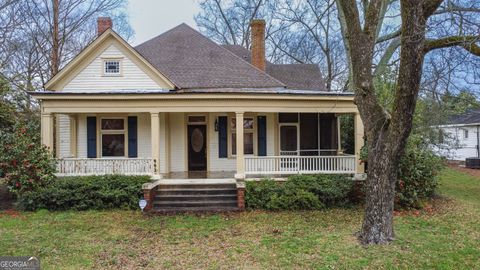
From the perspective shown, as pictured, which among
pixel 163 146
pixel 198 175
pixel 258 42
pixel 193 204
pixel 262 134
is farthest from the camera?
pixel 258 42

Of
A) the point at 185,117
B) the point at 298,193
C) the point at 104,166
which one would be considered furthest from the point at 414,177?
the point at 104,166

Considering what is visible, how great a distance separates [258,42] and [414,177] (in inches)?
336

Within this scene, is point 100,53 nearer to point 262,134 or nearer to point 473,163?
point 262,134

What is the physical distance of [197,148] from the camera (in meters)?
14.6

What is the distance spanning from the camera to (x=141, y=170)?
1208 centimetres

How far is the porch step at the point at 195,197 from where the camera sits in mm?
10844

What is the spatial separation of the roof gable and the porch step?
3.77m

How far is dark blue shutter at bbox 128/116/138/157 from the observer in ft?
45.0

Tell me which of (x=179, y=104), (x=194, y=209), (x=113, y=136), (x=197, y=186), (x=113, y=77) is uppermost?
(x=113, y=77)

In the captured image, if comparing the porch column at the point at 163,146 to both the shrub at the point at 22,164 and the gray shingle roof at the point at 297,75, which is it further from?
the gray shingle roof at the point at 297,75

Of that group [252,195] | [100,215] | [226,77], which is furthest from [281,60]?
[100,215]

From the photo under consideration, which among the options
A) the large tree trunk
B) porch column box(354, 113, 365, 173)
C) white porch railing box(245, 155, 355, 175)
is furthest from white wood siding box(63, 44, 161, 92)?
the large tree trunk

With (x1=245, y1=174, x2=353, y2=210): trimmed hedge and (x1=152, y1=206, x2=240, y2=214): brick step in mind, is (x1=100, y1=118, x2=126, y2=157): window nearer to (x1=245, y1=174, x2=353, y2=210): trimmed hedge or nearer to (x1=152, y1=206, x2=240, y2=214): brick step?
(x1=152, y1=206, x2=240, y2=214): brick step

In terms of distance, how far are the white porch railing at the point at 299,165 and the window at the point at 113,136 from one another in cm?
510
